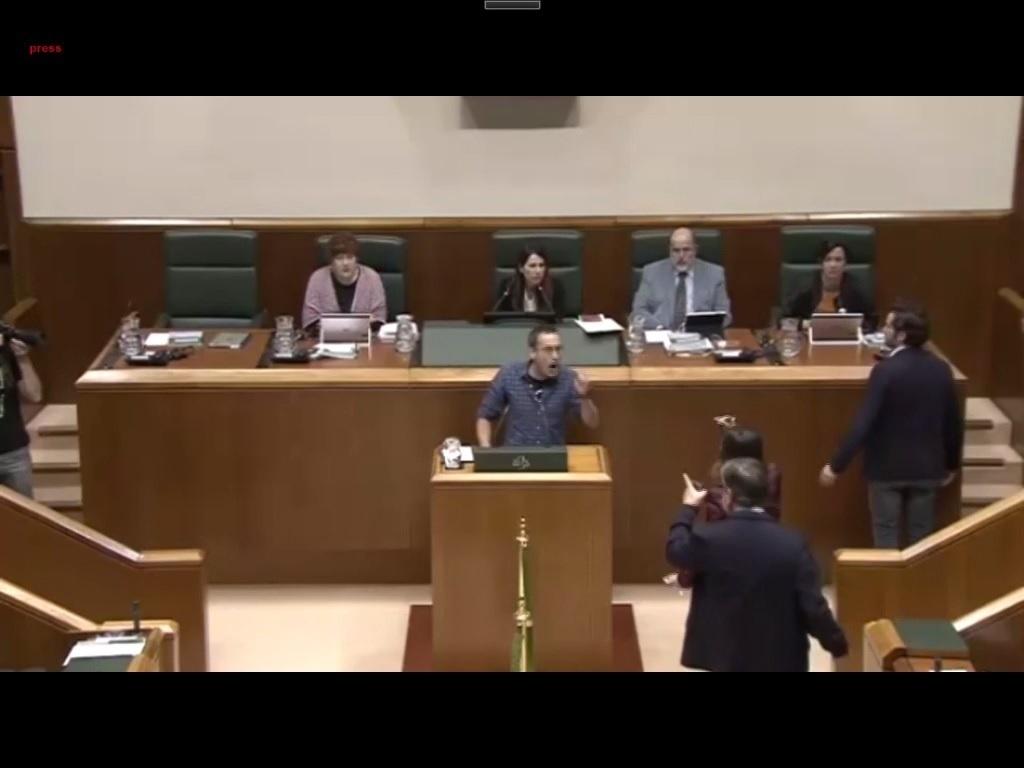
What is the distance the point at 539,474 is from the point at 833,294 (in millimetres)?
2347

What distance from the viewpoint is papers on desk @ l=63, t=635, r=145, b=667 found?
4.51m

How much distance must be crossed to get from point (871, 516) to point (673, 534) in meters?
1.97

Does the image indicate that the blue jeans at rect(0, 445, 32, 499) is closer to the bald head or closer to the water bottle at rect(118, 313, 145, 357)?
the water bottle at rect(118, 313, 145, 357)

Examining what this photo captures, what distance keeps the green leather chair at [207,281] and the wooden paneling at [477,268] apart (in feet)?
1.13

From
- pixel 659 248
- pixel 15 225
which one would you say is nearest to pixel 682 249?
pixel 659 248

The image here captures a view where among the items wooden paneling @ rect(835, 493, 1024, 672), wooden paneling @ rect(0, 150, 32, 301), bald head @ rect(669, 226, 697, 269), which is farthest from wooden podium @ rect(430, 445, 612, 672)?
wooden paneling @ rect(0, 150, 32, 301)

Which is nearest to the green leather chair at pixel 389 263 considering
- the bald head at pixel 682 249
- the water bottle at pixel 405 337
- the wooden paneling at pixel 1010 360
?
the water bottle at pixel 405 337

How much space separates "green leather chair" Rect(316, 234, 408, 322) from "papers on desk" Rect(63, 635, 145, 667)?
330 cm

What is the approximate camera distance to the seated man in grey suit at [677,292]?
7406mm

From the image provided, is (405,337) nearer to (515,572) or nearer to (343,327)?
(343,327)

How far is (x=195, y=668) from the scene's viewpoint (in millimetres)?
5699

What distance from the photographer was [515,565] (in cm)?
570
